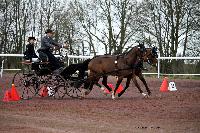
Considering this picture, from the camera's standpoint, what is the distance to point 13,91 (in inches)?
687

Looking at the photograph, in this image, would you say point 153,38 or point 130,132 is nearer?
point 130,132

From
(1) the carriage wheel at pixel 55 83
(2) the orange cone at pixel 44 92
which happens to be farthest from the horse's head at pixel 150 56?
(2) the orange cone at pixel 44 92

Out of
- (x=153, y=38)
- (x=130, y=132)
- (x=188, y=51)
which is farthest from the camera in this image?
(x=153, y=38)

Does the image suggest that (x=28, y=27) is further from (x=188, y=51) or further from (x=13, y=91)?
(x=13, y=91)

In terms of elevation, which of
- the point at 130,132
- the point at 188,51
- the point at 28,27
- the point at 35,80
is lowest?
the point at 130,132

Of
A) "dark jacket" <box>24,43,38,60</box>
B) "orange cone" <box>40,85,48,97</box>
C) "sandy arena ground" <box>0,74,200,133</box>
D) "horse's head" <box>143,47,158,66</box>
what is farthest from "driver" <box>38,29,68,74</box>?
"horse's head" <box>143,47,158,66</box>

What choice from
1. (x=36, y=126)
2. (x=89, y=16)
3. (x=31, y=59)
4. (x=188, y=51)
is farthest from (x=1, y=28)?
(x=36, y=126)

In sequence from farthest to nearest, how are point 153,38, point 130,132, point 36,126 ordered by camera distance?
1. point 153,38
2. point 36,126
3. point 130,132

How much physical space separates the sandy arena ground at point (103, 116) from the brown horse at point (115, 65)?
1403mm

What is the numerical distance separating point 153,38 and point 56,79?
3257 cm

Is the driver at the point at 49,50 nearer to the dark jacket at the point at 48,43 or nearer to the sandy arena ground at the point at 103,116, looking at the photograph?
the dark jacket at the point at 48,43

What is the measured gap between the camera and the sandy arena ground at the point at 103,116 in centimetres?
1036

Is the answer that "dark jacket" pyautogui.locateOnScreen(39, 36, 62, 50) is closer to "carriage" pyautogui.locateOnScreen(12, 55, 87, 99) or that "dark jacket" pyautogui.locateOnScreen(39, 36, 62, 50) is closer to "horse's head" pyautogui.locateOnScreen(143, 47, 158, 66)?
"carriage" pyautogui.locateOnScreen(12, 55, 87, 99)

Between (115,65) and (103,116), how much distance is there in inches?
223
